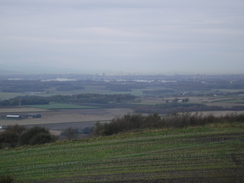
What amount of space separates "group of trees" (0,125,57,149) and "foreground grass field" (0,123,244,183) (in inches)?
95.1

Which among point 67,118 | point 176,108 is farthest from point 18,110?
point 176,108

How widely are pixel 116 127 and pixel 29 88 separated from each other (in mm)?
40297

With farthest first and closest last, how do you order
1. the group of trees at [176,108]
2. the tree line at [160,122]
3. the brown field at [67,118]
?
the group of trees at [176,108] < the brown field at [67,118] < the tree line at [160,122]

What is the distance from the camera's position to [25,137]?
79.2ft

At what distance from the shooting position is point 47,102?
155ft

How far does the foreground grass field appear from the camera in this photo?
12.3 m

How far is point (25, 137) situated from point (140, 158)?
1126cm

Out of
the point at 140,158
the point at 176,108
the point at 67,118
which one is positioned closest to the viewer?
the point at 140,158

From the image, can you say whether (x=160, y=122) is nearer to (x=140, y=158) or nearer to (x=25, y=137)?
(x=25, y=137)

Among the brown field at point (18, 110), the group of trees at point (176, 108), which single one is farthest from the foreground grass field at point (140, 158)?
the brown field at point (18, 110)

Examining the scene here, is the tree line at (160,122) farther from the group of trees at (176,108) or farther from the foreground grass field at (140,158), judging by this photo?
the group of trees at (176,108)

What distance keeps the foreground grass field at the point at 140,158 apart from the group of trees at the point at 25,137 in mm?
2416

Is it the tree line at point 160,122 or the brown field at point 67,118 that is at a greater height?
the tree line at point 160,122

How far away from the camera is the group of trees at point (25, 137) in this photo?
23.4 m
